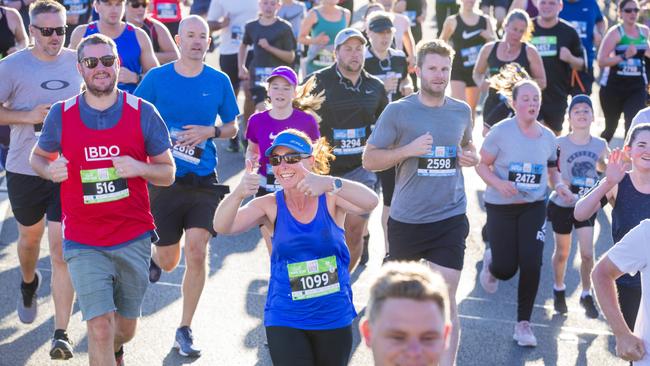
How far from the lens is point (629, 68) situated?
12.4 meters

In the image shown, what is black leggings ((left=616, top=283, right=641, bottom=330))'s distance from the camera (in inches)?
233

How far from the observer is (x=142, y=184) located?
627 centimetres

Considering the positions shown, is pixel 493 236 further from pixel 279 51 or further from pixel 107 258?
pixel 279 51

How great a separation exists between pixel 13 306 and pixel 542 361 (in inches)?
144

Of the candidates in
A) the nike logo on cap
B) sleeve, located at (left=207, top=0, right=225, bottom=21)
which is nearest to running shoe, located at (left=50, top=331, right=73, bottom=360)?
sleeve, located at (left=207, top=0, right=225, bottom=21)

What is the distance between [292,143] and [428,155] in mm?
1493

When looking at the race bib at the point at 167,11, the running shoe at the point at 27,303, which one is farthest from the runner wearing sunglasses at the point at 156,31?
the race bib at the point at 167,11

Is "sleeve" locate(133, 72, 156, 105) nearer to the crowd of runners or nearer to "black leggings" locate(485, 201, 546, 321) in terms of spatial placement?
the crowd of runners

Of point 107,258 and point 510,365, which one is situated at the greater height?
point 107,258

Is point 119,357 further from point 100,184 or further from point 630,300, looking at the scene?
point 630,300

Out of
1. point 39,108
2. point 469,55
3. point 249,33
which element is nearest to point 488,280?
point 39,108

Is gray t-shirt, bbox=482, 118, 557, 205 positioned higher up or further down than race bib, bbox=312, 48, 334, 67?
higher up

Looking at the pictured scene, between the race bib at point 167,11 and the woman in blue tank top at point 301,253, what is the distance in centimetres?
818

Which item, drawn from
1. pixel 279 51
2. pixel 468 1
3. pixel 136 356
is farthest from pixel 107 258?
pixel 468 1
